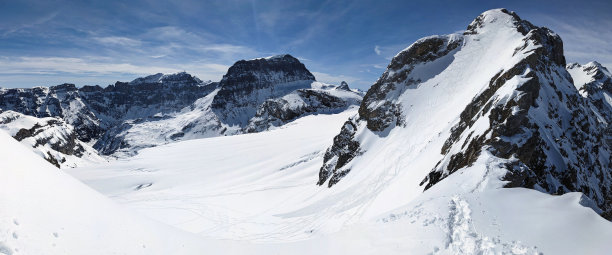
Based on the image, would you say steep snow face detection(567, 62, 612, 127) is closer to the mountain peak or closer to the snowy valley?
the mountain peak

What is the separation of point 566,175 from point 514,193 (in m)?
11.4

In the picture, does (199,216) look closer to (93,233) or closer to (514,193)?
(93,233)

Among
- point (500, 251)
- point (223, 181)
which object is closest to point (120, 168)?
point (223, 181)

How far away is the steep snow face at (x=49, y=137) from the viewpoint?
126806 mm

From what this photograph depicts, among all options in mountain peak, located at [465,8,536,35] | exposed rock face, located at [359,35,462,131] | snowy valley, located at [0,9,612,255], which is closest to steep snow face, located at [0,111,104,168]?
snowy valley, located at [0,9,612,255]

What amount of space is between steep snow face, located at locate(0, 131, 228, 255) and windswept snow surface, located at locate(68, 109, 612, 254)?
11.7 ft

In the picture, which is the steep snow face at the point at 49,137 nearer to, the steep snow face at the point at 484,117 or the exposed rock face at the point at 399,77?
the exposed rock face at the point at 399,77

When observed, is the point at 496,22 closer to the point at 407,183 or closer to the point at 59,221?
the point at 407,183

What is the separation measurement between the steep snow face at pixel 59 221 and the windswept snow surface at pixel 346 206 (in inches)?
140

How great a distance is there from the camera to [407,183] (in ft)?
84.4

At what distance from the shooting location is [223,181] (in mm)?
65000

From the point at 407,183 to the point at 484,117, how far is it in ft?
27.3

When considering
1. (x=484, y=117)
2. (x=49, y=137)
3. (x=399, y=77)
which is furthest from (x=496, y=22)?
(x=49, y=137)

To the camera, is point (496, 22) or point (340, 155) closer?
point (340, 155)
